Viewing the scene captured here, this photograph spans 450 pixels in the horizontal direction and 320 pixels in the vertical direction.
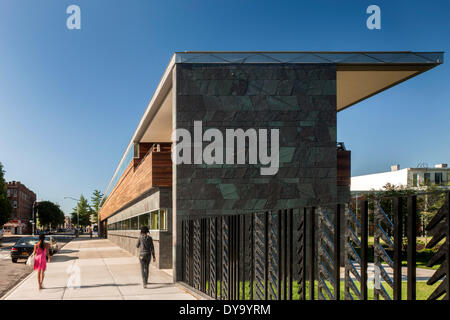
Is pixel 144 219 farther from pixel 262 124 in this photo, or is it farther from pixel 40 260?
pixel 40 260

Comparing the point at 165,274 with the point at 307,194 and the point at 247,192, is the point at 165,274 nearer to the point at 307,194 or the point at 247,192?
the point at 247,192

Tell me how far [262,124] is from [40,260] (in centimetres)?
757

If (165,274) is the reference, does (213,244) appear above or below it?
above

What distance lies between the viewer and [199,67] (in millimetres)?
15133

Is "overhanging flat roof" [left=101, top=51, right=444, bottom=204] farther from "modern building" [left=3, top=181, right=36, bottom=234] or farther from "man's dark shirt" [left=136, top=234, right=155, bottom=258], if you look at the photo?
"modern building" [left=3, top=181, right=36, bottom=234]

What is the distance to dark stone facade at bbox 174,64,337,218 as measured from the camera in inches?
590

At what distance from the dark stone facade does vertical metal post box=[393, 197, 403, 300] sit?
1031 cm

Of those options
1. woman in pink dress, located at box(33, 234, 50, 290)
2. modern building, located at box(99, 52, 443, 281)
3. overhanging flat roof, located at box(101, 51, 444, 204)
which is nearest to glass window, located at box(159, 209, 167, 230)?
modern building, located at box(99, 52, 443, 281)

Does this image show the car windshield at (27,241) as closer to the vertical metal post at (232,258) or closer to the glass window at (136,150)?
the glass window at (136,150)

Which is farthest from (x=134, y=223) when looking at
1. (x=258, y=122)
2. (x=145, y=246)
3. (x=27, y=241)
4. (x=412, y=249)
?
(x=412, y=249)

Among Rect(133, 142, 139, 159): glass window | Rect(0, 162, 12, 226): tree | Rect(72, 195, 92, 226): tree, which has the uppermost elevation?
Rect(133, 142, 139, 159): glass window

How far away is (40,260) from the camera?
12508 mm
